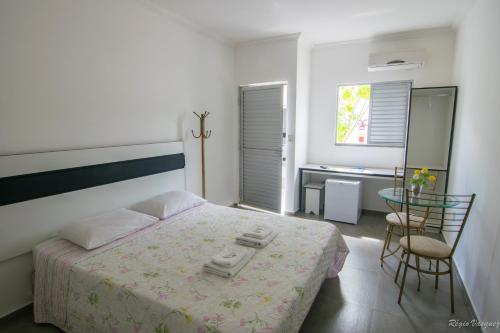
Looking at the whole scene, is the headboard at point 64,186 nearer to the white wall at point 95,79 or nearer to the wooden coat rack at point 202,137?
the white wall at point 95,79

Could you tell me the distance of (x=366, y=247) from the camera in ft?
10.8

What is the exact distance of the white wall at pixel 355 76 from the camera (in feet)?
12.6

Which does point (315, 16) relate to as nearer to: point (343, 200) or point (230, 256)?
point (343, 200)

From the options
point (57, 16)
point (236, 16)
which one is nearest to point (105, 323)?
point (57, 16)

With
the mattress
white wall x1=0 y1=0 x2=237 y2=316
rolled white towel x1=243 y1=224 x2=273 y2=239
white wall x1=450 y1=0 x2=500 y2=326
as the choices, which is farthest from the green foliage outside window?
rolled white towel x1=243 y1=224 x2=273 y2=239

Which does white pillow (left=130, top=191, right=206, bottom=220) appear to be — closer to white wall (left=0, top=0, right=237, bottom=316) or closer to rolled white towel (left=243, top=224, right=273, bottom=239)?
white wall (left=0, top=0, right=237, bottom=316)

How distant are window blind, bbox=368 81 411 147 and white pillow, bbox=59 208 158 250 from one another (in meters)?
3.56

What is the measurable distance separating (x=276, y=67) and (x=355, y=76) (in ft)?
4.16

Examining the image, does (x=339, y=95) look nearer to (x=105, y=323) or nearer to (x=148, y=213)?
Result: (x=148, y=213)

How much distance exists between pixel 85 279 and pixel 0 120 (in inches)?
50.2

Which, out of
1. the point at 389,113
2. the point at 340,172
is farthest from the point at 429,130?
the point at 340,172

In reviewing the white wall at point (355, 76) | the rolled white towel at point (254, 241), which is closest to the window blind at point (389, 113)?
the white wall at point (355, 76)

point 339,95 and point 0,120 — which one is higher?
point 339,95

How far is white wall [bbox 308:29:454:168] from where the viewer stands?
385 cm
